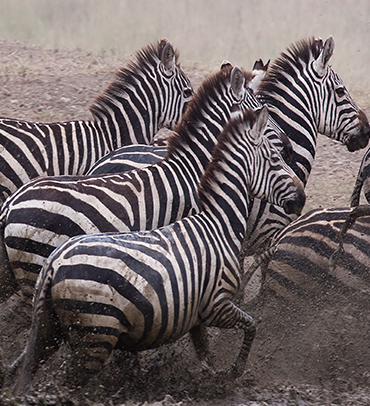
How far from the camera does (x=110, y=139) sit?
19.5 feet

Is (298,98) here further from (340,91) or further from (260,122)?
(260,122)

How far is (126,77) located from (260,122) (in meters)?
2.29

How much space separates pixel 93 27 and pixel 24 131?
513 inches

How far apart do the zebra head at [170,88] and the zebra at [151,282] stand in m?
2.20

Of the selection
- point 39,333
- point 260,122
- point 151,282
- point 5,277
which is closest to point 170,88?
point 260,122

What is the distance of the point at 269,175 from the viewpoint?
447cm

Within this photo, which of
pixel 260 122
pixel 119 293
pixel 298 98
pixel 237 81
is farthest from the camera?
pixel 298 98

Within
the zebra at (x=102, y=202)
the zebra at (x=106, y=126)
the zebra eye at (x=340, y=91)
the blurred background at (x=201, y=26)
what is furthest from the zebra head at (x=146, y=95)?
the blurred background at (x=201, y=26)

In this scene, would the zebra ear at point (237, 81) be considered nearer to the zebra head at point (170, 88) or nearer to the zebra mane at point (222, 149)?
the zebra mane at point (222, 149)

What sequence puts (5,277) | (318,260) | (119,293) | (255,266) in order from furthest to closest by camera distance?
(318,260) → (255,266) → (5,277) → (119,293)

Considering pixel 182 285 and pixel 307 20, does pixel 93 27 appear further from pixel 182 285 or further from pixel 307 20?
pixel 182 285

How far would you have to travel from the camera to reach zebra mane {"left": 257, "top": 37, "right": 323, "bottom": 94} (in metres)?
5.90

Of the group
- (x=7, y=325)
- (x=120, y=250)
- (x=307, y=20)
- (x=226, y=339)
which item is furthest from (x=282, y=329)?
(x=307, y=20)

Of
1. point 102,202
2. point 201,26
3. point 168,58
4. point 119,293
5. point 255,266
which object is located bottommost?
point 255,266
